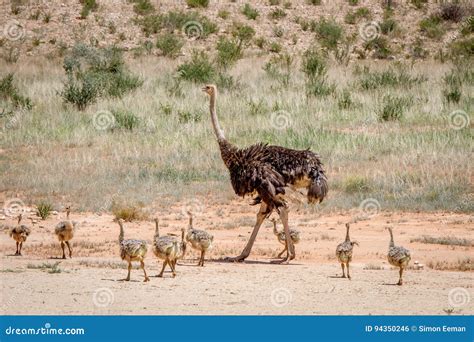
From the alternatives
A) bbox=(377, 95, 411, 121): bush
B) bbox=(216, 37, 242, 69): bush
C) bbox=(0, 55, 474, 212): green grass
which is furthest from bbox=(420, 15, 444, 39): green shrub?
bbox=(377, 95, 411, 121): bush

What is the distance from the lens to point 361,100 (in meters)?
26.4

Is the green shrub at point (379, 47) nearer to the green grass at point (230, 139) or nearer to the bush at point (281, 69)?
the bush at point (281, 69)

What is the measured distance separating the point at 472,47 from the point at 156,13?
49.1 ft

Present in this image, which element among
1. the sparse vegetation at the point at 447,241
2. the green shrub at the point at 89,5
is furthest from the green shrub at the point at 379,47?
the sparse vegetation at the point at 447,241

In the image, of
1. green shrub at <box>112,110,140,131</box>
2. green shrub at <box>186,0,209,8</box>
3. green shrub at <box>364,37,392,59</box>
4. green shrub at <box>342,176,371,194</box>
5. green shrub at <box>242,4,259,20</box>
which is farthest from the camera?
green shrub at <box>186,0,209,8</box>

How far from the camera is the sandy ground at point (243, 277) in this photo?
9.99 metres

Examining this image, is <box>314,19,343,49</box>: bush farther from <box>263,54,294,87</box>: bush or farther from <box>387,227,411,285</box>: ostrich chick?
<box>387,227,411,285</box>: ostrich chick

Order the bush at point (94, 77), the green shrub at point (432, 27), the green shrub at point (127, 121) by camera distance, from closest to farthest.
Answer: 1. the green shrub at point (127, 121)
2. the bush at point (94, 77)
3. the green shrub at point (432, 27)

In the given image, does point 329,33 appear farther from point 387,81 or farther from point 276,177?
point 276,177

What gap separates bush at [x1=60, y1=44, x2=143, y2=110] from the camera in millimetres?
26500

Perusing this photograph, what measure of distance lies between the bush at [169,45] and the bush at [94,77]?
5.28 m

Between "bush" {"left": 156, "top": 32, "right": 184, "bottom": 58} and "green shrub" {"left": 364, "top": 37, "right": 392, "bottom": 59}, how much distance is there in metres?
8.17

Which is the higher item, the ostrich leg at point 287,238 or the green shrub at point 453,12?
the ostrich leg at point 287,238

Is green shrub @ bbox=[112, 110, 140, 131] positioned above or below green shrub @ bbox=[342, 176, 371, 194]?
below
